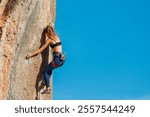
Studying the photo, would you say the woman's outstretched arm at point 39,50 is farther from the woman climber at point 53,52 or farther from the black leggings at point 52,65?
the black leggings at point 52,65

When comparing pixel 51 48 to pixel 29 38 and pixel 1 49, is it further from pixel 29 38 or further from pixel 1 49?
pixel 1 49

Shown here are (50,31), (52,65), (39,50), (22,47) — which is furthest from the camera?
(50,31)

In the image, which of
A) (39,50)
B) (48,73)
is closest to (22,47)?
(39,50)

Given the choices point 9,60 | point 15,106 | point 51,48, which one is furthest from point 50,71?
point 15,106

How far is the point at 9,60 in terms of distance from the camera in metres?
14.2

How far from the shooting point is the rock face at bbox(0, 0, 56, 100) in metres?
14.0

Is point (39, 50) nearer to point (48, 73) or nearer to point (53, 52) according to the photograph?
point (53, 52)

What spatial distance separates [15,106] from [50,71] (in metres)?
5.18

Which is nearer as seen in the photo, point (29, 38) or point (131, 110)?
point (131, 110)

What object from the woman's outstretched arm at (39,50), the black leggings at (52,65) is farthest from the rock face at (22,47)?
the black leggings at (52,65)

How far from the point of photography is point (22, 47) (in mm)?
14984

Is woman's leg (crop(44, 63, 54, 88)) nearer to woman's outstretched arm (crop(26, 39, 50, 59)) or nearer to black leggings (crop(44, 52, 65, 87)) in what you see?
black leggings (crop(44, 52, 65, 87))

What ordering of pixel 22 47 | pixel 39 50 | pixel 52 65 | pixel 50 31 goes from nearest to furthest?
pixel 22 47
pixel 39 50
pixel 52 65
pixel 50 31

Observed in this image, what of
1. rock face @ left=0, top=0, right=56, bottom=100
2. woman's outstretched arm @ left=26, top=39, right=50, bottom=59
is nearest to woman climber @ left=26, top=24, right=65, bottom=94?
woman's outstretched arm @ left=26, top=39, right=50, bottom=59
